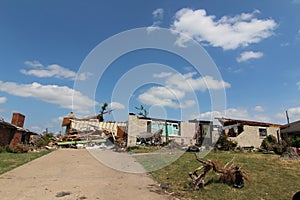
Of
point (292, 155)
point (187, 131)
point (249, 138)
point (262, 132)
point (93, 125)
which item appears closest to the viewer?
point (292, 155)

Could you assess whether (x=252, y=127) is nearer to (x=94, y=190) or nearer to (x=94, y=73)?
(x=94, y=73)

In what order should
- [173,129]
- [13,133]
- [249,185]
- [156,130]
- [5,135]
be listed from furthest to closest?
[173,129]
[156,130]
[13,133]
[5,135]
[249,185]

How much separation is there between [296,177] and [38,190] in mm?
8007

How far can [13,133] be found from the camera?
1728cm

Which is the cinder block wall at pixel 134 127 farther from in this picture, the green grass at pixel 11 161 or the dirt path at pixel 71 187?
the dirt path at pixel 71 187

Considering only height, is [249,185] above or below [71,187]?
above

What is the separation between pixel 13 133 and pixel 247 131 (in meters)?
21.2

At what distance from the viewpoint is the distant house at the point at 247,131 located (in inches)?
758

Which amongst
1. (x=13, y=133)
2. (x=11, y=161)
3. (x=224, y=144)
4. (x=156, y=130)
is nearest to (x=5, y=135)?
(x=13, y=133)

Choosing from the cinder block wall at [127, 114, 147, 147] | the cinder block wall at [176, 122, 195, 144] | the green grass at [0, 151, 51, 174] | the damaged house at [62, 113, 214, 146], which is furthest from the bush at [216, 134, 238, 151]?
the green grass at [0, 151, 51, 174]

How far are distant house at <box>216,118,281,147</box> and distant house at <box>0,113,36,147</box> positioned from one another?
19.1 meters

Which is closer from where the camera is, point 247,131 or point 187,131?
point 247,131

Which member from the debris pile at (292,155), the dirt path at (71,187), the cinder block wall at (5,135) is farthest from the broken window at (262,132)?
the cinder block wall at (5,135)

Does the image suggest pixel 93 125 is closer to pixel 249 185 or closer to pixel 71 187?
pixel 71 187
